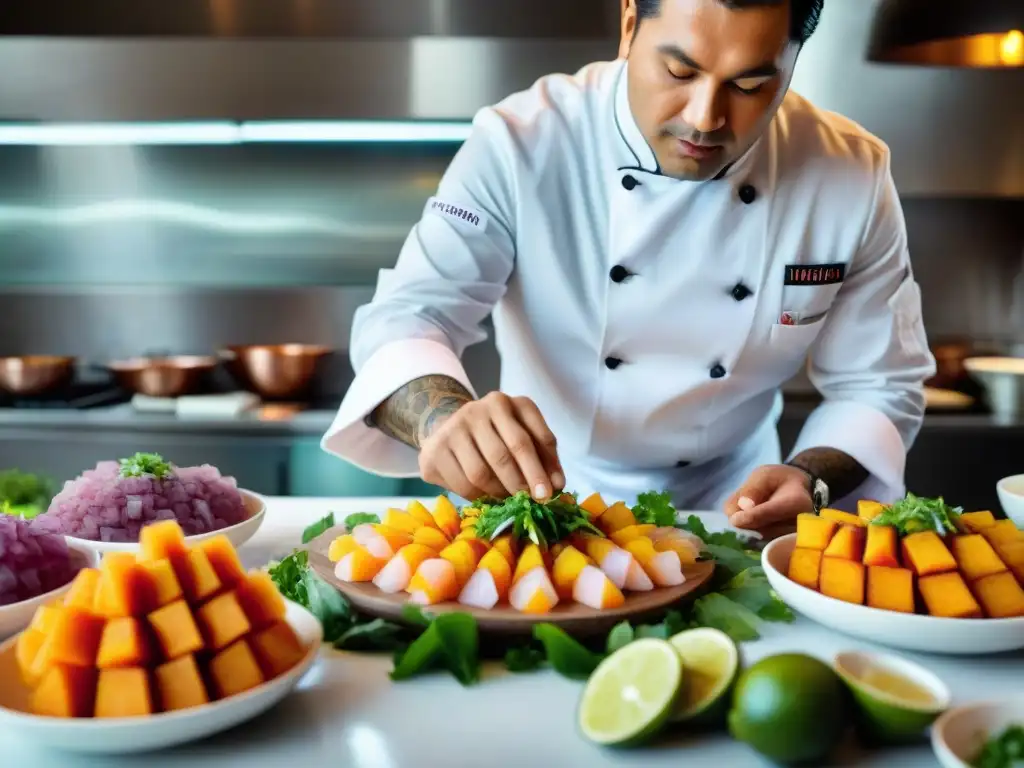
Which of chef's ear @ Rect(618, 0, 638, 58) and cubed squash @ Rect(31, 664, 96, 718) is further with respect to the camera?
chef's ear @ Rect(618, 0, 638, 58)

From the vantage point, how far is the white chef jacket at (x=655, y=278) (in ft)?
6.62

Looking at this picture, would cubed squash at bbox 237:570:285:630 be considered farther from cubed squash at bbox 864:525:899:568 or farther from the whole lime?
cubed squash at bbox 864:525:899:568

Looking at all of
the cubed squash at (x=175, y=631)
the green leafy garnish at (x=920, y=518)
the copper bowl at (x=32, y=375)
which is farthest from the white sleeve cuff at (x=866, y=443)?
the copper bowl at (x=32, y=375)

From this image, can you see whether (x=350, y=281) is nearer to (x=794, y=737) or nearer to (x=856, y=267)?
(x=856, y=267)

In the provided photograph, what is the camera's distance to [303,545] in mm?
1703

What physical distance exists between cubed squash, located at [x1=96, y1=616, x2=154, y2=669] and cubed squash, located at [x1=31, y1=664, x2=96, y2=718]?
0.02 meters

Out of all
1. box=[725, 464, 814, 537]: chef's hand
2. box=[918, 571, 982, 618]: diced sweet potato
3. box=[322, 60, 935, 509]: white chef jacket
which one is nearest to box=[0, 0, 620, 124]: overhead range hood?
box=[322, 60, 935, 509]: white chef jacket

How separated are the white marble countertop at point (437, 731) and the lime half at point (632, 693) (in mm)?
33

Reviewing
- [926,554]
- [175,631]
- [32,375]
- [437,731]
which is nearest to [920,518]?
[926,554]

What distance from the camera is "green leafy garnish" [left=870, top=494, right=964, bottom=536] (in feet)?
4.09

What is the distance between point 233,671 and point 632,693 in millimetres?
419

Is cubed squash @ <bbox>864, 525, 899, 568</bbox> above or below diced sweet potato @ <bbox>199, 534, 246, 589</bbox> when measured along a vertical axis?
below

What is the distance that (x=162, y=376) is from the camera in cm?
378

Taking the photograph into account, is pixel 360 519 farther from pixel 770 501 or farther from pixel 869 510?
pixel 869 510
